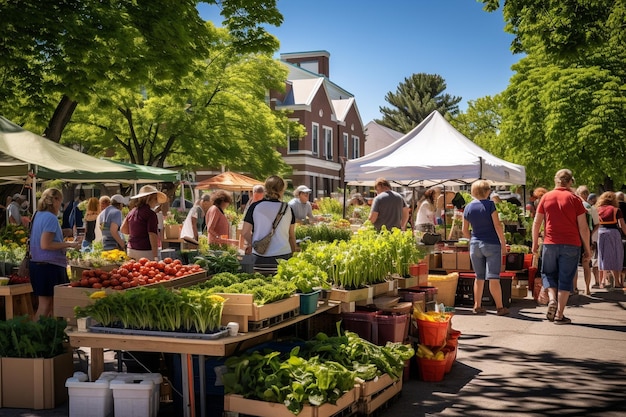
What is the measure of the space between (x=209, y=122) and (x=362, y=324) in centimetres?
2667

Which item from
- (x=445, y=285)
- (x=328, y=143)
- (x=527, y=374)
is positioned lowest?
(x=527, y=374)

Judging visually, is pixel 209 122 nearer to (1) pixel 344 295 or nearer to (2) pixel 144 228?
(2) pixel 144 228

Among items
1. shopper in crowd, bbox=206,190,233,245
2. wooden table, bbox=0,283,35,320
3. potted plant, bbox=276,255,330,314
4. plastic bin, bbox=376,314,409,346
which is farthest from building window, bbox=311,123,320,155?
potted plant, bbox=276,255,330,314

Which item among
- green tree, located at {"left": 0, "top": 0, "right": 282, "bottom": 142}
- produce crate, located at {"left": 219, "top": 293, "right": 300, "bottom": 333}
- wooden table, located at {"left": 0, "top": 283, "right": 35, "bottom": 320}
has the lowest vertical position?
wooden table, located at {"left": 0, "top": 283, "right": 35, "bottom": 320}

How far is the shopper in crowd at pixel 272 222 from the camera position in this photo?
7988 millimetres

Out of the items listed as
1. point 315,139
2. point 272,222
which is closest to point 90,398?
point 272,222

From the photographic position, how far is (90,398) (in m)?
5.61

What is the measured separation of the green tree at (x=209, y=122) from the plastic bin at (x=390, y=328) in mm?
24865

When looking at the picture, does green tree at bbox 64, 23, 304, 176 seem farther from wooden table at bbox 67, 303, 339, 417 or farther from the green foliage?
wooden table at bbox 67, 303, 339, 417

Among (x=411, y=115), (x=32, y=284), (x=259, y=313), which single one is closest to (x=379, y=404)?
(x=259, y=313)

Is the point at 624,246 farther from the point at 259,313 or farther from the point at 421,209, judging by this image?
the point at 259,313

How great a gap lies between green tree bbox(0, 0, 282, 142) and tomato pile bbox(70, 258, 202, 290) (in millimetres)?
6141

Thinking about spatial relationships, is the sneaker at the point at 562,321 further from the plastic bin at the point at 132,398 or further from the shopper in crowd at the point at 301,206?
the plastic bin at the point at 132,398

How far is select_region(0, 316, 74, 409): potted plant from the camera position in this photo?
20.6ft
